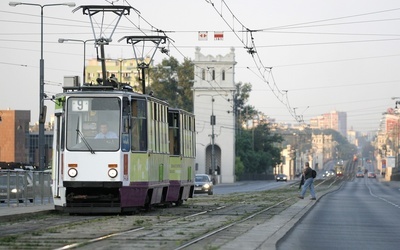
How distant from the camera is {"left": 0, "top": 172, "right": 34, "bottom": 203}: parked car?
3422 cm

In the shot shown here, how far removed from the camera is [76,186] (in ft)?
91.8

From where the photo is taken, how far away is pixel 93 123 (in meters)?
28.5

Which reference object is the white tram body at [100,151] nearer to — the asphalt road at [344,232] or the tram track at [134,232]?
the tram track at [134,232]

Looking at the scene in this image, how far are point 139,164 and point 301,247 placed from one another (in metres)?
10.7

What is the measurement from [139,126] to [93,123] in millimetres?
1507

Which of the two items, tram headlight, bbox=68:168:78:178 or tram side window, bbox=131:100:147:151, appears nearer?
tram headlight, bbox=68:168:78:178

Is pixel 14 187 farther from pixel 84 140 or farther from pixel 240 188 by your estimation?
pixel 240 188

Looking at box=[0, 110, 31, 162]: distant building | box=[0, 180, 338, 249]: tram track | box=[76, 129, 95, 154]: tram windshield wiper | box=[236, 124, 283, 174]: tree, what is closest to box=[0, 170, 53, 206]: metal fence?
box=[0, 180, 338, 249]: tram track

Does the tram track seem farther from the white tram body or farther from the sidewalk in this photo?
the white tram body

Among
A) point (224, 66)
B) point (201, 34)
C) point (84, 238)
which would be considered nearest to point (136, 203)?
point (84, 238)

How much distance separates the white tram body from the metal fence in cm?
544

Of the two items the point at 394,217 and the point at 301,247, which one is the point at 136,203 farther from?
the point at 301,247

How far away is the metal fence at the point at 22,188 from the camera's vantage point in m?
34.3

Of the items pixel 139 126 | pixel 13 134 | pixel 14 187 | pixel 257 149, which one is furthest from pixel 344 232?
pixel 257 149
